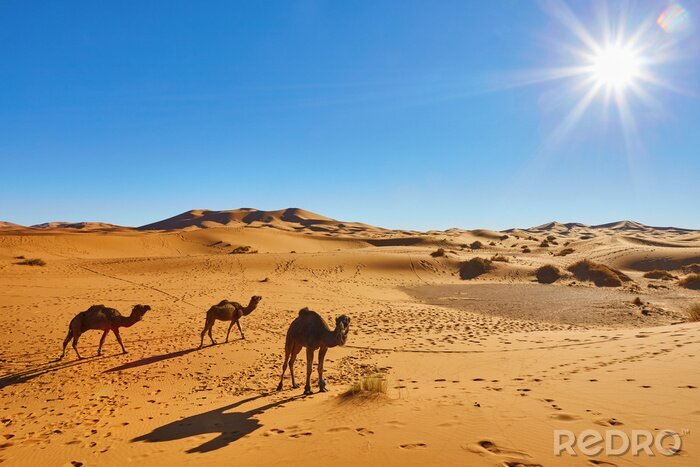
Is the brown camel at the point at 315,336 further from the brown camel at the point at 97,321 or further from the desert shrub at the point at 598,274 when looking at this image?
the desert shrub at the point at 598,274

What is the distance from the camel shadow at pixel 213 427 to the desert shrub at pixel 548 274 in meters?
26.1

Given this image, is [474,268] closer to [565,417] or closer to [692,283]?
[692,283]

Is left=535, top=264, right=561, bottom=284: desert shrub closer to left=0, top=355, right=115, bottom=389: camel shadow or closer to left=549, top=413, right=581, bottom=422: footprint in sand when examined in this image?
left=549, top=413, right=581, bottom=422: footprint in sand

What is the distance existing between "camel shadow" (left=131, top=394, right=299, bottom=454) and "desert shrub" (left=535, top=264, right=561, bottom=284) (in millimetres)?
26124

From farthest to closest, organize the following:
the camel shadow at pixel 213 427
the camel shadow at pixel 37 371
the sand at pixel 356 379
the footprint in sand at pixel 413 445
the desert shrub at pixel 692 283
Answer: the desert shrub at pixel 692 283
the camel shadow at pixel 37 371
the camel shadow at pixel 213 427
the sand at pixel 356 379
the footprint in sand at pixel 413 445

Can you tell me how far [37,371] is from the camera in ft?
29.8

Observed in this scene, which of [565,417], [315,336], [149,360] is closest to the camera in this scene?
[565,417]

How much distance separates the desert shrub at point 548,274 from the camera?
27969 millimetres

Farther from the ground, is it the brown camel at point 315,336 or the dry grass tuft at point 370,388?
the brown camel at point 315,336

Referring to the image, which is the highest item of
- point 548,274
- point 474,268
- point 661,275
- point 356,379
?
point 661,275

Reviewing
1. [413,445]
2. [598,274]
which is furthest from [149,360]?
[598,274]

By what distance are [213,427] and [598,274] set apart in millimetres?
28201

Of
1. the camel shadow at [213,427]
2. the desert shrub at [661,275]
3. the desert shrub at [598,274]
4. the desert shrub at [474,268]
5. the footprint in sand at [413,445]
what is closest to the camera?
the footprint in sand at [413,445]

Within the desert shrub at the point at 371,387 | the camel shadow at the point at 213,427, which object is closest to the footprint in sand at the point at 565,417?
the desert shrub at the point at 371,387
